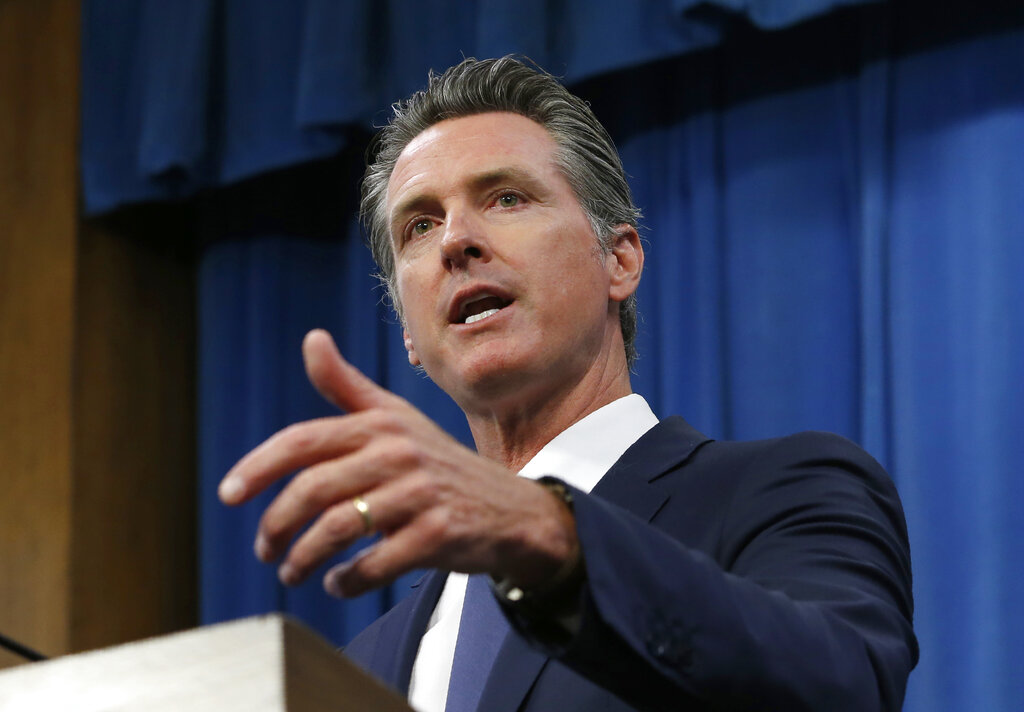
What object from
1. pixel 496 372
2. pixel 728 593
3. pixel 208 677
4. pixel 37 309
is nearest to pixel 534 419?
pixel 496 372

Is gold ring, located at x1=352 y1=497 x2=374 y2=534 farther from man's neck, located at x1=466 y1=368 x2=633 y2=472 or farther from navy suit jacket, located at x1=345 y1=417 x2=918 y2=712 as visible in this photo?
man's neck, located at x1=466 y1=368 x2=633 y2=472

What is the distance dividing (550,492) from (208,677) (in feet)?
0.87

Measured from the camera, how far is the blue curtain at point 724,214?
78.6 inches

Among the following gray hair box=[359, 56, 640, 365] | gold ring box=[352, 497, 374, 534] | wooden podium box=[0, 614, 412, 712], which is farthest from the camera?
gray hair box=[359, 56, 640, 365]

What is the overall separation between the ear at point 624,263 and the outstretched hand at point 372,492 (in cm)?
105

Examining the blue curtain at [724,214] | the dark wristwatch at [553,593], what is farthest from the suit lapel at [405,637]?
the blue curtain at [724,214]

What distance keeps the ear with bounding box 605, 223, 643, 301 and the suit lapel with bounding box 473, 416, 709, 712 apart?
36 cm

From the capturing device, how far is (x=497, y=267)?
61.2 inches

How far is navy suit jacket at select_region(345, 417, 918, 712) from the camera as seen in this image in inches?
29.4

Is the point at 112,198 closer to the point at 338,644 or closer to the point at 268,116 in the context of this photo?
the point at 268,116

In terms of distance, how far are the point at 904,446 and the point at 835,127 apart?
615 mm

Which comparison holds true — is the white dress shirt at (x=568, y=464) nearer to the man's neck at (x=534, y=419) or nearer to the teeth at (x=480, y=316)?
the man's neck at (x=534, y=419)

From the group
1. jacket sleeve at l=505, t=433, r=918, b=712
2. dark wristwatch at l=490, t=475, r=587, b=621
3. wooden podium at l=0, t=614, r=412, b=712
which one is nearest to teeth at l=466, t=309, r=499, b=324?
jacket sleeve at l=505, t=433, r=918, b=712

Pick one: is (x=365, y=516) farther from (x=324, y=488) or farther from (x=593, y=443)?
(x=593, y=443)
